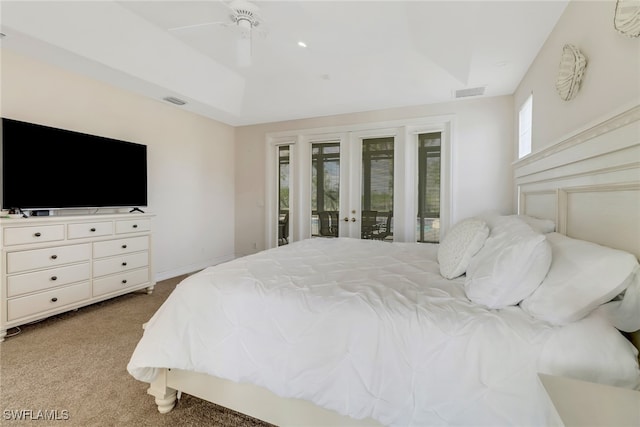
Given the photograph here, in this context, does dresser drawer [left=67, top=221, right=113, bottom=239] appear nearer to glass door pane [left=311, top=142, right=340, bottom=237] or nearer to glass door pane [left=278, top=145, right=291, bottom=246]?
glass door pane [left=278, top=145, right=291, bottom=246]

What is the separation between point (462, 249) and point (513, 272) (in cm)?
47

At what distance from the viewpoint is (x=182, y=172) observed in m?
4.28

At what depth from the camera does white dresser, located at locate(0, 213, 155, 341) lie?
7.54 feet

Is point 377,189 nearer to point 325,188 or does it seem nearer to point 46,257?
point 325,188

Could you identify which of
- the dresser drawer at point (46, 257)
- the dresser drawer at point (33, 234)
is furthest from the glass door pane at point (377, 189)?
the dresser drawer at point (33, 234)

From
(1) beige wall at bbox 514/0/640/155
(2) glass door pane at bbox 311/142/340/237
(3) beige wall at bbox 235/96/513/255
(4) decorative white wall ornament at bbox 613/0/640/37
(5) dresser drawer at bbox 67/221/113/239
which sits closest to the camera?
(4) decorative white wall ornament at bbox 613/0/640/37

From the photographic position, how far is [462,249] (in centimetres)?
159

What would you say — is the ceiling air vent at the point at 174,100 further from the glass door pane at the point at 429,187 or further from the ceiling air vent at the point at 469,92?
the ceiling air vent at the point at 469,92

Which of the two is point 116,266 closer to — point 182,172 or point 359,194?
point 182,172

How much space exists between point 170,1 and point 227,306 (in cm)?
266

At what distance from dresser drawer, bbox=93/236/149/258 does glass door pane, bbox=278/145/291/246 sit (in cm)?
215

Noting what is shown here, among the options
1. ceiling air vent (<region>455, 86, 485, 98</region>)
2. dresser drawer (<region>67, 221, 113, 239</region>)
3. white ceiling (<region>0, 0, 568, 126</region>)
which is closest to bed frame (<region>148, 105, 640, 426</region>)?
white ceiling (<region>0, 0, 568, 126</region>)

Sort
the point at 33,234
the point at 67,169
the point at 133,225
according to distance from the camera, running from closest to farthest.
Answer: the point at 33,234
the point at 67,169
the point at 133,225

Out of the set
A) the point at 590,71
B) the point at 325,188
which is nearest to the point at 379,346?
the point at 590,71
